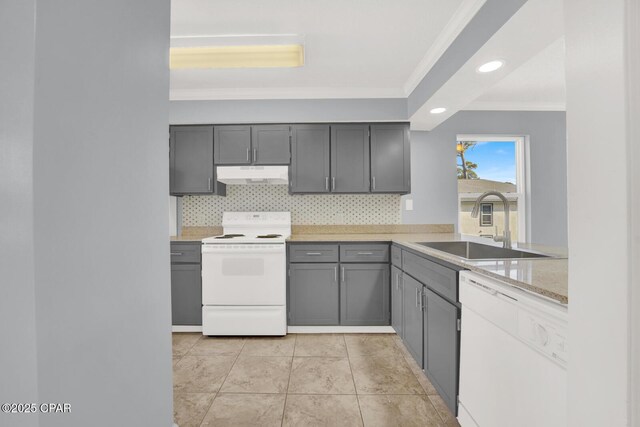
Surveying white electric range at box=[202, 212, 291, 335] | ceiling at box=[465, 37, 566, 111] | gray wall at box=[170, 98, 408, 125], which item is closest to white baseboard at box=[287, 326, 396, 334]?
white electric range at box=[202, 212, 291, 335]

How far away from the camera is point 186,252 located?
10.1 ft

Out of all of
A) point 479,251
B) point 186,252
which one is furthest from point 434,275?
point 186,252

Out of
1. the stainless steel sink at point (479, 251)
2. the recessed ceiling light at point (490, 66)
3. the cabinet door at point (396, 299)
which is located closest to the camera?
the stainless steel sink at point (479, 251)

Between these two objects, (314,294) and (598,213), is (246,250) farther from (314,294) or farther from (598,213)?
(598,213)

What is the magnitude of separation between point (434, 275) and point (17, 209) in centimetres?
190

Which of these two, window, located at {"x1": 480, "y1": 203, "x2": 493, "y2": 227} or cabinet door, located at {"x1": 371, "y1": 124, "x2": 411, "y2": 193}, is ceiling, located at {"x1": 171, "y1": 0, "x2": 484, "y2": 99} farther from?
window, located at {"x1": 480, "y1": 203, "x2": 493, "y2": 227}

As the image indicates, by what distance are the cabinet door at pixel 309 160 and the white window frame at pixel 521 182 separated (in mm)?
1638

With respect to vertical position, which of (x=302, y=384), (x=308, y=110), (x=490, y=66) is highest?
(x=308, y=110)

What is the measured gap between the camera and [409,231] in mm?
3574

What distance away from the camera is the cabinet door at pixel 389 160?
3.32m

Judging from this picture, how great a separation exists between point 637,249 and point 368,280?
2534mm

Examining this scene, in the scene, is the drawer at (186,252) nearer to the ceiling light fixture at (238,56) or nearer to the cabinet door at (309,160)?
the cabinet door at (309,160)

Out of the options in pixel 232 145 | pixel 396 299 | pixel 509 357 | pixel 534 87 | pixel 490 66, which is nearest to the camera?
pixel 509 357

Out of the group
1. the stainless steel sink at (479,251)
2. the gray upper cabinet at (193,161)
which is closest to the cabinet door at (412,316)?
the stainless steel sink at (479,251)
